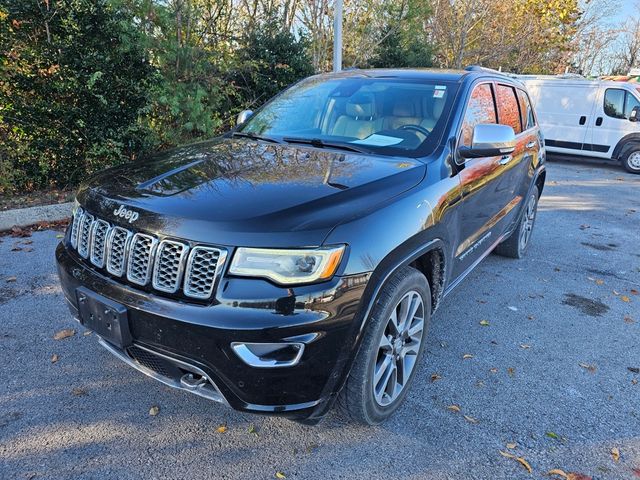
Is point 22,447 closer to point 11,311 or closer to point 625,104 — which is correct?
point 11,311

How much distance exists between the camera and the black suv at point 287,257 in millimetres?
1924

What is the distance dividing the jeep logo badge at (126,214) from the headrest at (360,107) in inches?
71.4

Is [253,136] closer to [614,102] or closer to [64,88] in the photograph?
[64,88]

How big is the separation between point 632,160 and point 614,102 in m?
1.53

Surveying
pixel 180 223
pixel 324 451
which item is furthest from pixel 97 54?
pixel 324 451

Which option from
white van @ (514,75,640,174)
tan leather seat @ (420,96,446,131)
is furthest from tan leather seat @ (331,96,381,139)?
white van @ (514,75,640,174)

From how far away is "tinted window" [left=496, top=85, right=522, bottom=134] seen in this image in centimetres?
400

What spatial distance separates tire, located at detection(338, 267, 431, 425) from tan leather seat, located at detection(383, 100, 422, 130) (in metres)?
1.17

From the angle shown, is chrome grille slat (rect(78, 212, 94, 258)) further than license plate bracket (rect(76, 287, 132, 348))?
Yes

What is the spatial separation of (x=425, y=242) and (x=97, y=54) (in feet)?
18.2

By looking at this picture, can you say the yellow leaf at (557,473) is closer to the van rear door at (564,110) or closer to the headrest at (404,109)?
the headrest at (404,109)

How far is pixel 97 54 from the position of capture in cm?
618

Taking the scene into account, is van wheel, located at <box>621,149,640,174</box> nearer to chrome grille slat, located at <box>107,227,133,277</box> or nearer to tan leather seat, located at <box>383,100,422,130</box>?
tan leather seat, located at <box>383,100,422,130</box>

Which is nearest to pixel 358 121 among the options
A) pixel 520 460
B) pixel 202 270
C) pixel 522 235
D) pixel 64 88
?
pixel 202 270
